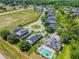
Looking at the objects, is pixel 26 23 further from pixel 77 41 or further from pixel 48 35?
pixel 77 41

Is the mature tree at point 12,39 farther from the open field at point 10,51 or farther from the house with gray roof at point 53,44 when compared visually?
the house with gray roof at point 53,44

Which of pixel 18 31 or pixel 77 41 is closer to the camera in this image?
pixel 77 41

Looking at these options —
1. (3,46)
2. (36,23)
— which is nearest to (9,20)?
(36,23)

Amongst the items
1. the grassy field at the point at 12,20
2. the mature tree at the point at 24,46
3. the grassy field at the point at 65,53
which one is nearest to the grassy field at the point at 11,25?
the grassy field at the point at 12,20

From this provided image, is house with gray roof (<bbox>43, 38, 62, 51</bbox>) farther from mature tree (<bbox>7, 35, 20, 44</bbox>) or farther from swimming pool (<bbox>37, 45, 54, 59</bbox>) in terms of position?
mature tree (<bbox>7, 35, 20, 44</bbox>)

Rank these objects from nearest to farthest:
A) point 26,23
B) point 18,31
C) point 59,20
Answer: point 18,31 → point 26,23 → point 59,20

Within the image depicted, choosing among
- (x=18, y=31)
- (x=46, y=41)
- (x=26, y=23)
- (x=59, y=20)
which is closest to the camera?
(x=46, y=41)

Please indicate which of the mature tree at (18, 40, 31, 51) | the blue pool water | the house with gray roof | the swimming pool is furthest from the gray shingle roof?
the blue pool water
